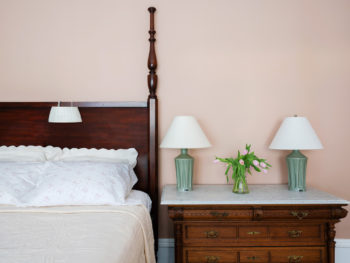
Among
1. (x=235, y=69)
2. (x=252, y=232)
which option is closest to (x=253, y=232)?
(x=252, y=232)

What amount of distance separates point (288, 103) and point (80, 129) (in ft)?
5.46

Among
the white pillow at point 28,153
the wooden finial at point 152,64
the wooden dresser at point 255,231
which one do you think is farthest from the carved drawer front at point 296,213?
the white pillow at point 28,153

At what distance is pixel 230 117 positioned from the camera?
239 centimetres

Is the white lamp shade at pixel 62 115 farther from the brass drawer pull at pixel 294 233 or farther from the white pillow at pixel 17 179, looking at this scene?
the brass drawer pull at pixel 294 233

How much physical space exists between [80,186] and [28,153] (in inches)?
25.6

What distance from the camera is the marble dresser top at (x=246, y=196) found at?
1849 millimetres

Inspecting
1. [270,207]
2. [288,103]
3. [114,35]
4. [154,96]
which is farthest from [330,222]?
[114,35]

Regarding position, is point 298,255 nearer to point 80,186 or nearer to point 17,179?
point 80,186

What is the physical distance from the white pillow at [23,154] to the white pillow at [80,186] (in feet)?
Result: 0.83

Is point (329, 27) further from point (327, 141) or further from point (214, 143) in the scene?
point (214, 143)

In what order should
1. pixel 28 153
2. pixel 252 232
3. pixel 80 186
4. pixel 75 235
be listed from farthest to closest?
1. pixel 28 153
2. pixel 252 232
3. pixel 80 186
4. pixel 75 235

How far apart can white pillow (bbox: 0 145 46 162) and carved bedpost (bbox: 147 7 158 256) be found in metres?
0.79

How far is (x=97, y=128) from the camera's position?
2334mm

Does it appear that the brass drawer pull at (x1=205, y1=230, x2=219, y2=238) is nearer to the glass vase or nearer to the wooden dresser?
the wooden dresser
